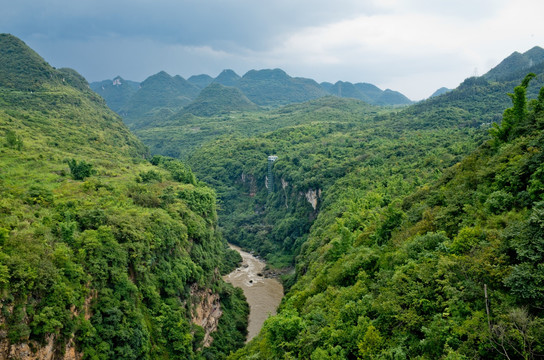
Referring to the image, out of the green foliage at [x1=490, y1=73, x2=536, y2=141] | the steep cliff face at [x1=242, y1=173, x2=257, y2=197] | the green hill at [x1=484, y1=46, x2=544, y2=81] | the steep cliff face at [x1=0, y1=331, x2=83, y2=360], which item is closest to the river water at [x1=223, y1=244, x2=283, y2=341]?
the steep cliff face at [x1=0, y1=331, x2=83, y2=360]

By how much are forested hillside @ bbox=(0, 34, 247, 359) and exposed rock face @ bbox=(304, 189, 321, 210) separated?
1157 inches

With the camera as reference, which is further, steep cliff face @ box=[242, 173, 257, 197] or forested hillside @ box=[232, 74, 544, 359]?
steep cliff face @ box=[242, 173, 257, 197]

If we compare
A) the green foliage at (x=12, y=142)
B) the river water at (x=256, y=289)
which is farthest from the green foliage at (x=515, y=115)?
the green foliage at (x=12, y=142)

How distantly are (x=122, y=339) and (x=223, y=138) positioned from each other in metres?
138

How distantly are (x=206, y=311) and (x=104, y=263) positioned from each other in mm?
18532

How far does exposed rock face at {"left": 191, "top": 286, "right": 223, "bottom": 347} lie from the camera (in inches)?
1647

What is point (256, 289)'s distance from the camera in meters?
64.4

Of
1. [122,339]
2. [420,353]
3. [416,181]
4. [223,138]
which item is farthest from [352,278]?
[223,138]

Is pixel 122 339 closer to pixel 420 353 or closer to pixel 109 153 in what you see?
pixel 420 353

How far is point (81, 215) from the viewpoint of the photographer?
107ft

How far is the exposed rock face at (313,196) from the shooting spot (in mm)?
80312

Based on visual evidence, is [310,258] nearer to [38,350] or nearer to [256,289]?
[256,289]

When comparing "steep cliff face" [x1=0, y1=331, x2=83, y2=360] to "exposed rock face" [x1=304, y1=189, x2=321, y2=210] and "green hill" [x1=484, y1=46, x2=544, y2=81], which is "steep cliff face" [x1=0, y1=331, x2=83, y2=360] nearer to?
"exposed rock face" [x1=304, y1=189, x2=321, y2=210]

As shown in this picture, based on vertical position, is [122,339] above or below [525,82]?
below
